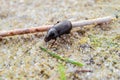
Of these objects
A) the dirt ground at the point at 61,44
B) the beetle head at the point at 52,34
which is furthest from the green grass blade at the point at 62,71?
the beetle head at the point at 52,34

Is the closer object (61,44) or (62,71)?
(62,71)

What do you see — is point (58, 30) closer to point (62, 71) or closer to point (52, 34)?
point (52, 34)

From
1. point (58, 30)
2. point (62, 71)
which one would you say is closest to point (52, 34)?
point (58, 30)

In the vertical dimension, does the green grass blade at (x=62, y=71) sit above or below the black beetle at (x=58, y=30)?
below

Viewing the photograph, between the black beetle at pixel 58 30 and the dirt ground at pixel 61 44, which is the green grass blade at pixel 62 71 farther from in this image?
the black beetle at pixel 58 30

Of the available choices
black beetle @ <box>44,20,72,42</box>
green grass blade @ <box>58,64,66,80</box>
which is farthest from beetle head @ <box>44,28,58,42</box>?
green grass blade @ <box>58,64,66,80</box>

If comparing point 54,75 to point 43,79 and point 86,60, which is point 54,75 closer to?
point 43,79
